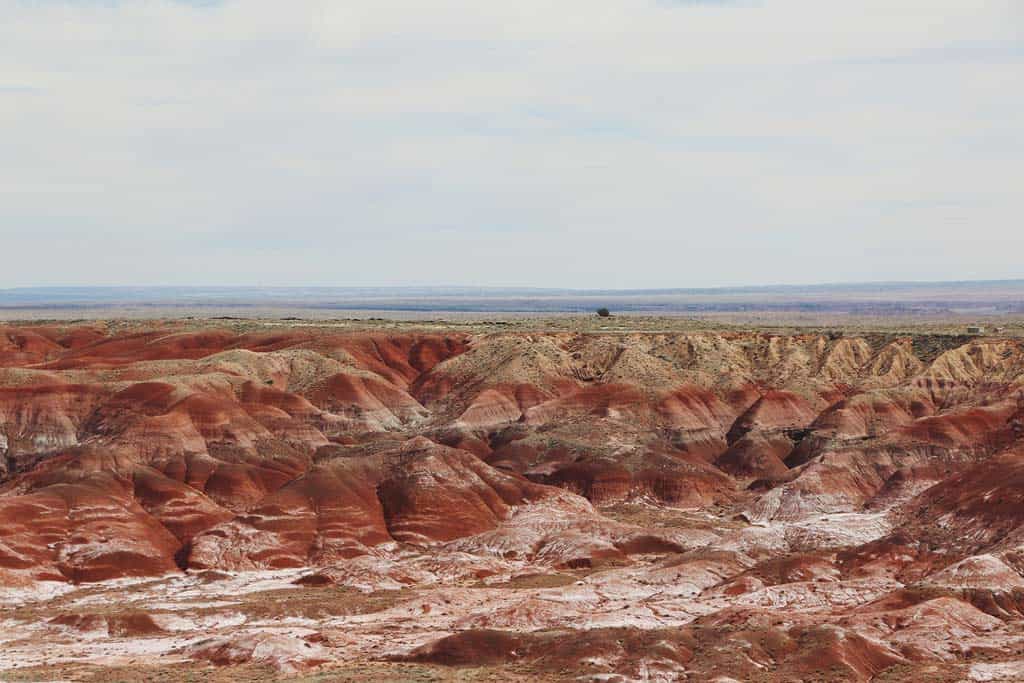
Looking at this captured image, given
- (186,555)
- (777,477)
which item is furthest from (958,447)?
(186,555)

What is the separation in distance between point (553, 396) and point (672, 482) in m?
28.6

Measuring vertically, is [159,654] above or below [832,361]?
below

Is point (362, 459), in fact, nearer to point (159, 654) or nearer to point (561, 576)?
point (561, 576)

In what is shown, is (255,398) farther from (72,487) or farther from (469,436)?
(72,487)

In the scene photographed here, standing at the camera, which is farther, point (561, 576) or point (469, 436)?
point (469, 436)

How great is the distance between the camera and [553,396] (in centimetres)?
13625

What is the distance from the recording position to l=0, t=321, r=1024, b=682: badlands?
2511 inches

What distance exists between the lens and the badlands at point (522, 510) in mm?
63781

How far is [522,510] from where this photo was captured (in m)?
98.9

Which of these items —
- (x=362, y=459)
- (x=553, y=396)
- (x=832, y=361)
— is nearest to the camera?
(x=362, y=459)

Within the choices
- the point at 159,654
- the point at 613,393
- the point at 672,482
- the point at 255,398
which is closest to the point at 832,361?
the point at 613,393

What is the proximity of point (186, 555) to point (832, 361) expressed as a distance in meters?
83.6

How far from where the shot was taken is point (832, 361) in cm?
14662

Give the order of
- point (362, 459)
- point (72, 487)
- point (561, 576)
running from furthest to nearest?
point (362, 459), point (72, 487), point (561, 576)
